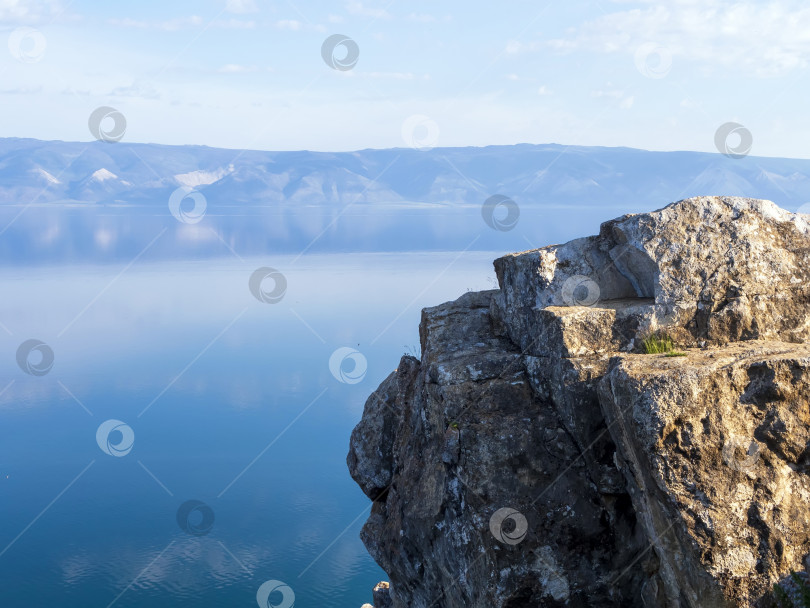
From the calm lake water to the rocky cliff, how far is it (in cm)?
1939

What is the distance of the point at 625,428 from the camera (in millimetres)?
7504

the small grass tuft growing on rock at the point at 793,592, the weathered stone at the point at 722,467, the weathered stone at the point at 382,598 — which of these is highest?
the weathered stone at the point at 722,467

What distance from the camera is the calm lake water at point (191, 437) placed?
29.2m

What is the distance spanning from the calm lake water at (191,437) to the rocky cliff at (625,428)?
63.6ft

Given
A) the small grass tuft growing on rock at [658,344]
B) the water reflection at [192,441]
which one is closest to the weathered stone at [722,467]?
the small grass tuft growing on rock at [658,344]

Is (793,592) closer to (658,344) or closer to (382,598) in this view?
(658,344)

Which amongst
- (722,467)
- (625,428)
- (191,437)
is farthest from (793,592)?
(191,437)

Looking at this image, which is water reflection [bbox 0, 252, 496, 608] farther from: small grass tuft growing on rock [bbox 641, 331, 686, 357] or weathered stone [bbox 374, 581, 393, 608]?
small grass tuft growing on rock [bbox 641, 331, 686, 357]

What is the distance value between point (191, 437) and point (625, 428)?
3821 centimetres

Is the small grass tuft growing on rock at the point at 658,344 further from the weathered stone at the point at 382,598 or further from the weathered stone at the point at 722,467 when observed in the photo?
the weathered stone at the point at 382,598

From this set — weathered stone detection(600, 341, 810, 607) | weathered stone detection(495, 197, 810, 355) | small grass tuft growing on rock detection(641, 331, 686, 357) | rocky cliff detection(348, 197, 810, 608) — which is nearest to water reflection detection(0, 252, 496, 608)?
rocky cliff detection(348, 197, 810, 608)

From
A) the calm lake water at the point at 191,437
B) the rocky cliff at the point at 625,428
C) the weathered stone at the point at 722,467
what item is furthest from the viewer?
the calm lake water at the point at 191,437

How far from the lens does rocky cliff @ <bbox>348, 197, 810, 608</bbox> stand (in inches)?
274

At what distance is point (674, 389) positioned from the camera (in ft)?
23.6
